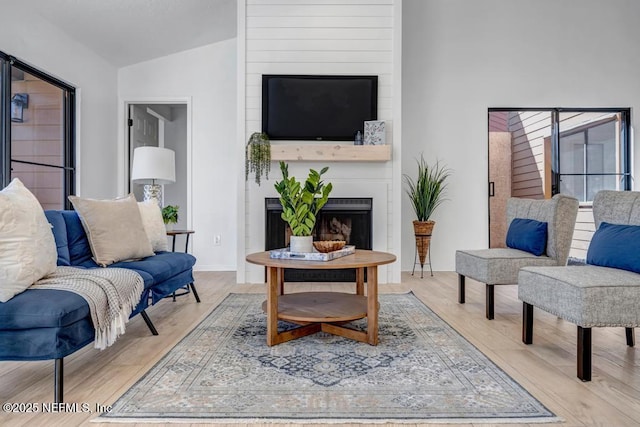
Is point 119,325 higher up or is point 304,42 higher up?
point 304,42

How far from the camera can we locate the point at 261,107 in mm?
4340

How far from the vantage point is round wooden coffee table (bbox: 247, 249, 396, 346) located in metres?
2.29

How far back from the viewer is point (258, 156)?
13.8ft

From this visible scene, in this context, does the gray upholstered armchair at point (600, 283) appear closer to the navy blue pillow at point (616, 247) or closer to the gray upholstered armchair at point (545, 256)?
the navy blue pillow at point (616, 247)

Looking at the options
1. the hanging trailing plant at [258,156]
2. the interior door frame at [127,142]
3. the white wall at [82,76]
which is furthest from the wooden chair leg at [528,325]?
the white wall at [82,76]

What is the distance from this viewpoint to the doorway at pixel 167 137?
516cm

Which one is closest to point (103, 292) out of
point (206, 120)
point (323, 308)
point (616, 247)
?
point (323, 308)

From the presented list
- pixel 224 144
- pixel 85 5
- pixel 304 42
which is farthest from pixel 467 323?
pixel 85 5

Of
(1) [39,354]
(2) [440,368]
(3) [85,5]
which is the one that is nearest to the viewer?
(1) [39,354]

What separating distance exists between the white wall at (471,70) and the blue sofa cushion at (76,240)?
356 cm

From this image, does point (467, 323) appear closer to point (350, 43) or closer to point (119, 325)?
point (119, 325)

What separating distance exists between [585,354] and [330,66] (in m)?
3.56

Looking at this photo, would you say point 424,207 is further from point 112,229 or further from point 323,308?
point 112,229

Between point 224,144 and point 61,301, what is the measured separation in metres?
3.63
